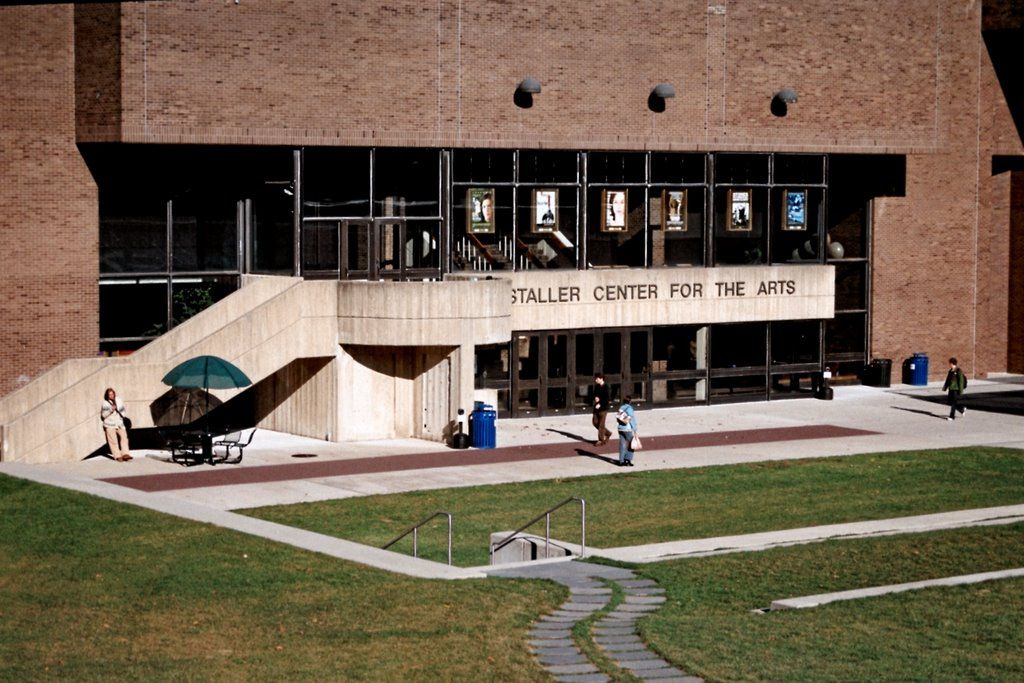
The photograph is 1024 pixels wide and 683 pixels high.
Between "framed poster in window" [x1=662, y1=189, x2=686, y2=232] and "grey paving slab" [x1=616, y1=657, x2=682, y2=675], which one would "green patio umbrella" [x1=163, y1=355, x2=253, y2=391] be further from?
"grey paving slab" [x1=616, y1=657, x2=682, y2=675]

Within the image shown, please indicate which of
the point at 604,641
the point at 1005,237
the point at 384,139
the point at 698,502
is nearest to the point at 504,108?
the point at 384,139

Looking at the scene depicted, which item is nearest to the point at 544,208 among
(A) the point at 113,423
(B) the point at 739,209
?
(B) the point at 739,209

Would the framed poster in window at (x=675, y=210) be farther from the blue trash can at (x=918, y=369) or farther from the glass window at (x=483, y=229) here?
the blue trash can at (x=918, y=369)

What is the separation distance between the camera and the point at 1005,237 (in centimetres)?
5541

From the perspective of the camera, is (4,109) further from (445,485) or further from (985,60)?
(985,60)

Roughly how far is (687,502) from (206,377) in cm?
1022

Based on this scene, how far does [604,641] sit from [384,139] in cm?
2367

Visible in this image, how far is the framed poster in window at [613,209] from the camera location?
46.3m

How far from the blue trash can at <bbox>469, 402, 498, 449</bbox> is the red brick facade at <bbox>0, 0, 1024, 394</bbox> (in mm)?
7278

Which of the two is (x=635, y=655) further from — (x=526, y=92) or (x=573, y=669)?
(x=526, y=92)

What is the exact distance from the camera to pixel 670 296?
4697cm

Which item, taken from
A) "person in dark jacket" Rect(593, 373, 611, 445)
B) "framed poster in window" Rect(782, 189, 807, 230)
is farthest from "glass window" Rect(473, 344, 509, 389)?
"framed poster in window" Rect(782, 189, 807, 230)

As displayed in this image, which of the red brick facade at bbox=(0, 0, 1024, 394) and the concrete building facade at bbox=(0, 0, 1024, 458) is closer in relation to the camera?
the red brick facade at bbox=(0, 0, 1024, 394)

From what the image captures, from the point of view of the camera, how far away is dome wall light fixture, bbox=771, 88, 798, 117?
47.6 m
